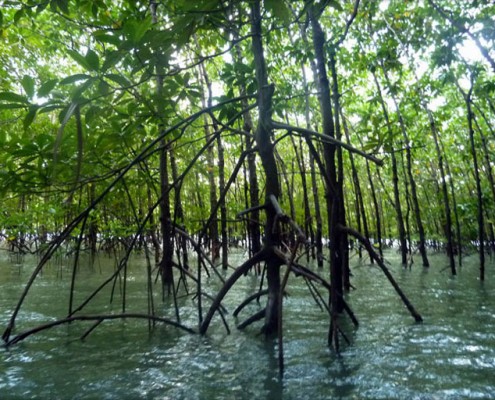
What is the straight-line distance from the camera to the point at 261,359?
2492 mm

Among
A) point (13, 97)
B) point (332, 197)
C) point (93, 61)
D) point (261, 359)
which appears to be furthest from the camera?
point (332, 197)

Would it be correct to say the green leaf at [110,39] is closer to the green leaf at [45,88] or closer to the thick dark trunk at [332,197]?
the green leaf at [45,88]

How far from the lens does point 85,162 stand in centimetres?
284

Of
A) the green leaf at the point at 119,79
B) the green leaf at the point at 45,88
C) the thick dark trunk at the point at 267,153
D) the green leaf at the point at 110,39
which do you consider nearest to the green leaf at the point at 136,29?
the green leaf at the point at 110,39

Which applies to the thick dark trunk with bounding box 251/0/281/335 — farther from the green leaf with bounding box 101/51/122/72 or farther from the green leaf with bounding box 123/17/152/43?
the green leaf with bounding box 101/51/122/72

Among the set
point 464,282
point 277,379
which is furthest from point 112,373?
point 464,282

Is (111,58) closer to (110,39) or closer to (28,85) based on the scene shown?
(110,39)

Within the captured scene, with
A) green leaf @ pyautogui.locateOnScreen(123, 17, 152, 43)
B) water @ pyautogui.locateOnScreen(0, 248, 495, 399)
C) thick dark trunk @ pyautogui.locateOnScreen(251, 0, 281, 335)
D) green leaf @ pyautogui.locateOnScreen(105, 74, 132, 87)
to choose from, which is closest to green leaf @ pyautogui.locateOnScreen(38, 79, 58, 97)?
green leaf @ pyautogui.locateOnScreen(105, 74, 132, 87)

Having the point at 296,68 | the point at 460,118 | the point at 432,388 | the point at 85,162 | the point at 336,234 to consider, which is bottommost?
the point at 432,388

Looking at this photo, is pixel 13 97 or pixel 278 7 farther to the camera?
pixel 13 97

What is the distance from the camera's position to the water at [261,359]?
6.74 feet

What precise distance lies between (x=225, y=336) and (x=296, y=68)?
8.00 metres

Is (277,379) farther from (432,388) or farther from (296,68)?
(296,68)

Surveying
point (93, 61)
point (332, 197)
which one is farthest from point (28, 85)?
point (332, 197)
